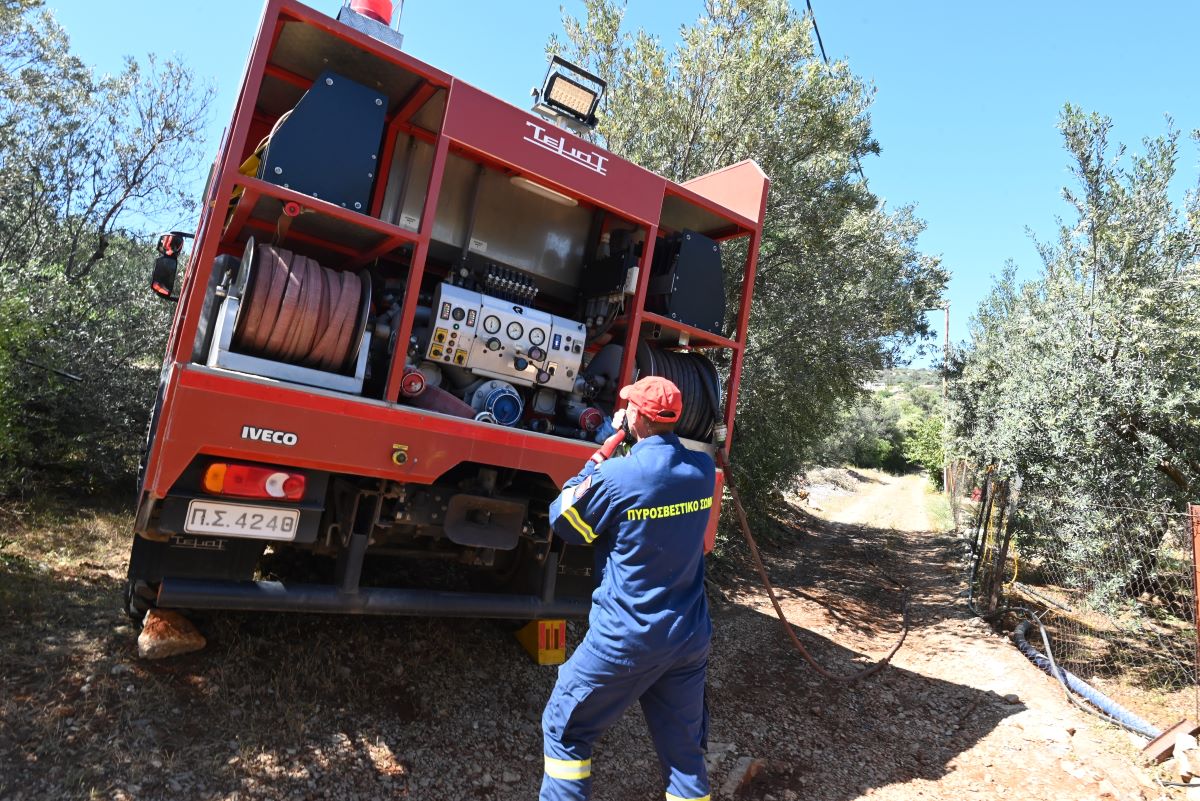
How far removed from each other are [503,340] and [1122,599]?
662cm

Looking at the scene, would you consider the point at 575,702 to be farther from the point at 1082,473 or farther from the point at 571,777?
the point at 1082,473

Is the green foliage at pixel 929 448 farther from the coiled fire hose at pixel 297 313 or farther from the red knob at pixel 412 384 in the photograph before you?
the coiled fire hose at pixel 297 313

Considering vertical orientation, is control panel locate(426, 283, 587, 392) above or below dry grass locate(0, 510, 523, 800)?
above

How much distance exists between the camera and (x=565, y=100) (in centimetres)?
408

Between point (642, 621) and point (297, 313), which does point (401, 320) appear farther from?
point (642, 621)

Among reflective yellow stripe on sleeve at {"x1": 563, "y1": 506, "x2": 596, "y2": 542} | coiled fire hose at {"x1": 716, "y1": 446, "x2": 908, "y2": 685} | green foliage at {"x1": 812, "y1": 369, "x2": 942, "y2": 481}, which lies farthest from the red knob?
green foliage at {"x1": 812, "y1": 369, "x2": 942, "y2": 481}

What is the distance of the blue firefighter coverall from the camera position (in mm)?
2523

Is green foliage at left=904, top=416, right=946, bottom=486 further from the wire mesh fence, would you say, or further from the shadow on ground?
the shadow on ground

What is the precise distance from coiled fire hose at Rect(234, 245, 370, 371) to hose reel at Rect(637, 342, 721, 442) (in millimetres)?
1769

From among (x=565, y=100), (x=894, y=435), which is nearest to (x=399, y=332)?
(x=565, y=100)

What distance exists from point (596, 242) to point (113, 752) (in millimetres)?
3650

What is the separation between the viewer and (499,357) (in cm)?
373

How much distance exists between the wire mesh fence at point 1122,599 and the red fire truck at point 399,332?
475cm

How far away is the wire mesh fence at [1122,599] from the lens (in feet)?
20.2
